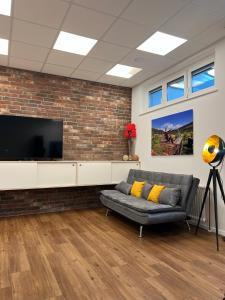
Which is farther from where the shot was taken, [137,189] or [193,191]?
[137,189]

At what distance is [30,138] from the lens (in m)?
4.35

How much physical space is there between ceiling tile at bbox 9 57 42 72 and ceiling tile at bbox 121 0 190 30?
2178 mm

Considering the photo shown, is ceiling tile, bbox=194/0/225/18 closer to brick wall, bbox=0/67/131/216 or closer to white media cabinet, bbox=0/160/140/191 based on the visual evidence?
brick wall, bbox=0/67/131/216

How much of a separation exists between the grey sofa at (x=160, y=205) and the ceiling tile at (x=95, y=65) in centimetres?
227

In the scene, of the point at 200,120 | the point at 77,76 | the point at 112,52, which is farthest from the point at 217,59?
the point at 77,76

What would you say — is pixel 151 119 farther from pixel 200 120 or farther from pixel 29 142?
pixel 29 142

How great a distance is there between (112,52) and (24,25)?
1.40m

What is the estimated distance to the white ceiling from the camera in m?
2.67

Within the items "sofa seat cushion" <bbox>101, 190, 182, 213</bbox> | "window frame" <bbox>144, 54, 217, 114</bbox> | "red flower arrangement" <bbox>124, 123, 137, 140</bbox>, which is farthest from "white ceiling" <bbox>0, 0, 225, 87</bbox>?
"sofa seat cushion" <bbox>101, 190, 182, 213</bbox>

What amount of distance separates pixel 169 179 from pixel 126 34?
239 centimetres

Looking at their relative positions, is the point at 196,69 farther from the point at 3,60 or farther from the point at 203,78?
the point at 3,60

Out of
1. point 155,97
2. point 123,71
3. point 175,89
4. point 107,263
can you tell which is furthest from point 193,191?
point 123,71

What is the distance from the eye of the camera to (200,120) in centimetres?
376

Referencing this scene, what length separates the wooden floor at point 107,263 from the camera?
195cm
